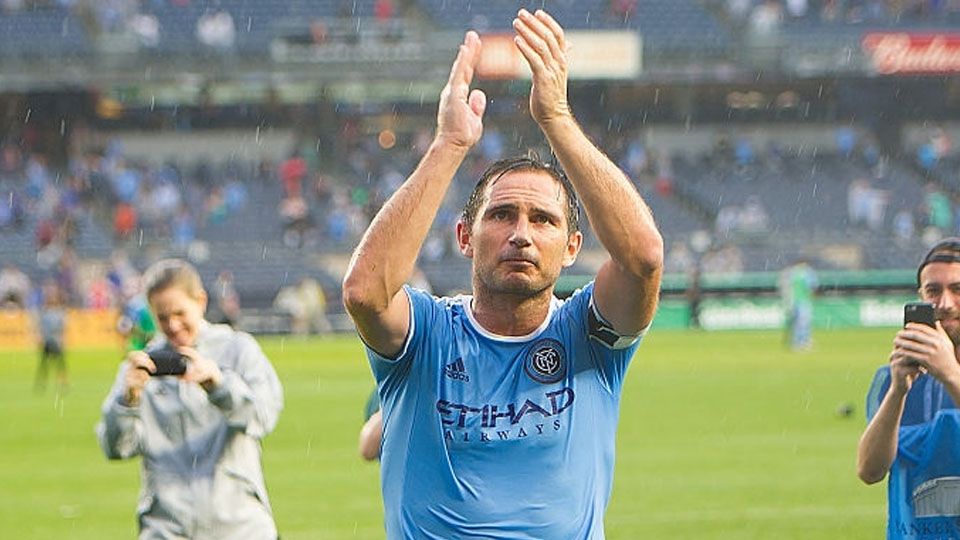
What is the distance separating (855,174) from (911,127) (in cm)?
406

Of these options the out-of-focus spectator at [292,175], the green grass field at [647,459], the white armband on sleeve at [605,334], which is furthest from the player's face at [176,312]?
the out-of-focus spectator at [292,175]

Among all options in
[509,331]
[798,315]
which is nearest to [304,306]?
[798,315]

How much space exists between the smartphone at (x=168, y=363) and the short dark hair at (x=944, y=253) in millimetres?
2660

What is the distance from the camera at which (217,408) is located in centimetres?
704

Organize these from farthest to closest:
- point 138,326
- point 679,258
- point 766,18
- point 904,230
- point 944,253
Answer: point 766,18
point 904,230
point 679,258
point 138,326
point 944,253

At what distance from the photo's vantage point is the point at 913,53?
5441cm

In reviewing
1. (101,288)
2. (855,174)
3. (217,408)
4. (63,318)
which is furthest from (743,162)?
(217,408)

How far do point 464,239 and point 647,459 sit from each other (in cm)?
1363

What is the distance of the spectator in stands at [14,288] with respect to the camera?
41438 mm

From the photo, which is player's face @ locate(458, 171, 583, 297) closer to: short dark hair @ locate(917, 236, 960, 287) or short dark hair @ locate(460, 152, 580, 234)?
short dark hair @ locate(460, 152, 580, 234)

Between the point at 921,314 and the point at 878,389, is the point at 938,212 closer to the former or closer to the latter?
the point at 878,389

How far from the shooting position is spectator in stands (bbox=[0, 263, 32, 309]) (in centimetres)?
4144

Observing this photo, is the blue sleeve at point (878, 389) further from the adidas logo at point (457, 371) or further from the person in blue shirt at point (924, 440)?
the adidas logo at point (457, 371)

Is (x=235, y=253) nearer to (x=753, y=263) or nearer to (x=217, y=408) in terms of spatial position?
(x=753, y=263)
